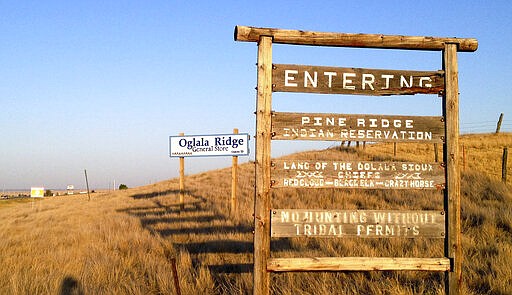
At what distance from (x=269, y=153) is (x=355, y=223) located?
1365 mm

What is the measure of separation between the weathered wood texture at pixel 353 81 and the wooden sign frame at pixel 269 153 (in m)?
0.14

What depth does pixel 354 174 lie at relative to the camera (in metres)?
5.04

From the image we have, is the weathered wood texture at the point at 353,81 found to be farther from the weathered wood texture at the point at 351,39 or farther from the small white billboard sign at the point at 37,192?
the small white billboard sign at the point at 37,192

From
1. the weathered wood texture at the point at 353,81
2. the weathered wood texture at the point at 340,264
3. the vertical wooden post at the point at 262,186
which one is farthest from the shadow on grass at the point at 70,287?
the weathered wood texture at the point at 353,81

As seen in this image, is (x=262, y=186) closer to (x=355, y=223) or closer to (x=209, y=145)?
(x=355, y=223)

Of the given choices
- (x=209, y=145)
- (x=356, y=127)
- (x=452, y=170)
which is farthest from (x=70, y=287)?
(x=209, y=145)

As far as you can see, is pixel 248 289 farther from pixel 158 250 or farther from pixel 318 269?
pixel 158 250

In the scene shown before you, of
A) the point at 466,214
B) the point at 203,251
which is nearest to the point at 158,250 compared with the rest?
the point at 203,251

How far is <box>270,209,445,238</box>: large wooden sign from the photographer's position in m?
4.90

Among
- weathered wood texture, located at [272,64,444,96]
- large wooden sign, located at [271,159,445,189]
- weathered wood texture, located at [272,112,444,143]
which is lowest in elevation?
large wooden sign, located at [271,159,445,189]

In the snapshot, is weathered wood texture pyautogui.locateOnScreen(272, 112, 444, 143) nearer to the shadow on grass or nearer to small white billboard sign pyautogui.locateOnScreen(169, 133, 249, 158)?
the shadow on grass

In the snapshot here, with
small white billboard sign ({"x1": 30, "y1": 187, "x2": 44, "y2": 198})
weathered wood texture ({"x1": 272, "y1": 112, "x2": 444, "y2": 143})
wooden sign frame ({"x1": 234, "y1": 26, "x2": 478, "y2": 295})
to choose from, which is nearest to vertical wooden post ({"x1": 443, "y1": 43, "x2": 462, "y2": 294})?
wooden sign frame ({"x1": 234, "y1": 26, "x2": 478, "y2": 295})

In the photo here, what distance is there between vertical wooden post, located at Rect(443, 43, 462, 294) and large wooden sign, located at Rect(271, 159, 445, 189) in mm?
151

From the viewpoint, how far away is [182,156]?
15758 mm
